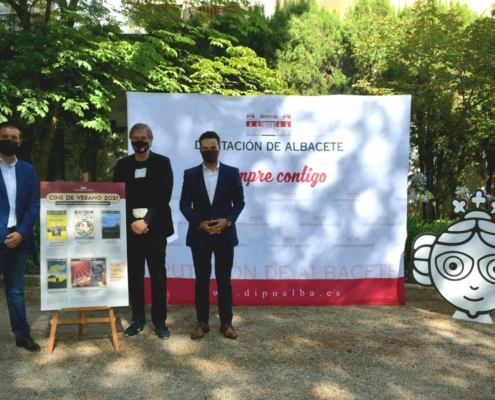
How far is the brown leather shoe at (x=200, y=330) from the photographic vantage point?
509 centimetres

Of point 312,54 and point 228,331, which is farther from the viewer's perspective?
point 312,54

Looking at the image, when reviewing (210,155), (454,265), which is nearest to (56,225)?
(210,155)

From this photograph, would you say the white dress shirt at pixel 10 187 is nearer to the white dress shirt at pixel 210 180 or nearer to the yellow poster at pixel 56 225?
the yellow poster at pixel 56 225

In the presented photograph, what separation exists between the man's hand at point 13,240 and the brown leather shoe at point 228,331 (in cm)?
199

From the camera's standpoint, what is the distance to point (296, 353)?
15.6 ft

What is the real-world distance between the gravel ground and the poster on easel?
0.48 meters

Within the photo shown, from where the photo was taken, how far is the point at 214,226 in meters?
4.99

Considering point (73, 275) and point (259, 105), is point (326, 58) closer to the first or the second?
point (259, 105)

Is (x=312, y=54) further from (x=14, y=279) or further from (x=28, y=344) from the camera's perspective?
(x=28, y=344)

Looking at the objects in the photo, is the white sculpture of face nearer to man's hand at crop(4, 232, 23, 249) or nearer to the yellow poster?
the yellow poster

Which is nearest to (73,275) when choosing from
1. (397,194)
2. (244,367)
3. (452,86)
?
(244,367)

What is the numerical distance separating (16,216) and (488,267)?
4.64 metres

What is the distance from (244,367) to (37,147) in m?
9.86

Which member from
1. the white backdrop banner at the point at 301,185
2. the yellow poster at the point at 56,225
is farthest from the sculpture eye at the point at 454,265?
the yellow poster at the point at 56,225
